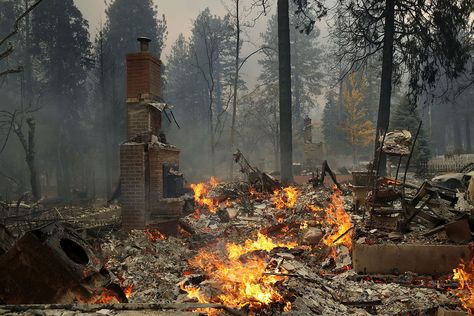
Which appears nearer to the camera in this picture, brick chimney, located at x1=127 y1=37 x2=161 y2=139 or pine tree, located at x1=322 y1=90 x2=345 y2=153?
brick chimney, located at x1=127 y1=37 x2=161 y2=139

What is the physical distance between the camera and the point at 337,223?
8.58m

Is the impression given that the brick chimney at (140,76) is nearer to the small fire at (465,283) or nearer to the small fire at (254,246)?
the small fire at (254,246)

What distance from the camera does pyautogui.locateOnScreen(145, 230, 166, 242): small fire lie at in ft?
28.6

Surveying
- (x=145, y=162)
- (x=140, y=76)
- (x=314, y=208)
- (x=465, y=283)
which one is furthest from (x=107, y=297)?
(x=314, y=208)

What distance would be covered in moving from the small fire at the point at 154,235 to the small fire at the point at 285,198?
4052 mm

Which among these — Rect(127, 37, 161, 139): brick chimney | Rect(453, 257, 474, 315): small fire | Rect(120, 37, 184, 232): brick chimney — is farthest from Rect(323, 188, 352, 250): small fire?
Rect(127, 37, 161, 139): brick chimney

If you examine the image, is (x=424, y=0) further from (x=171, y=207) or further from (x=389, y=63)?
(x=171, y=207)

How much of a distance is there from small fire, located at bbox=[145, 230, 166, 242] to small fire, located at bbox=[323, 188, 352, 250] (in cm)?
403

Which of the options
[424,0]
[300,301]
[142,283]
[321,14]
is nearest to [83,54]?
[321,14]

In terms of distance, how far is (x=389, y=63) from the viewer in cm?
1533

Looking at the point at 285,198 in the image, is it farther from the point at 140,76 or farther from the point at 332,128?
the point at 332,128

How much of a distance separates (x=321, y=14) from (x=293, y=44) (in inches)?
1376

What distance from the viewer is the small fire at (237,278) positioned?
193 inches

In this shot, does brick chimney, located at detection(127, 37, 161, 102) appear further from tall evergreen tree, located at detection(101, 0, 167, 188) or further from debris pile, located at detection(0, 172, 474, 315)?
tall evergreen tree, located at detection(101, 0, 167, 188)
